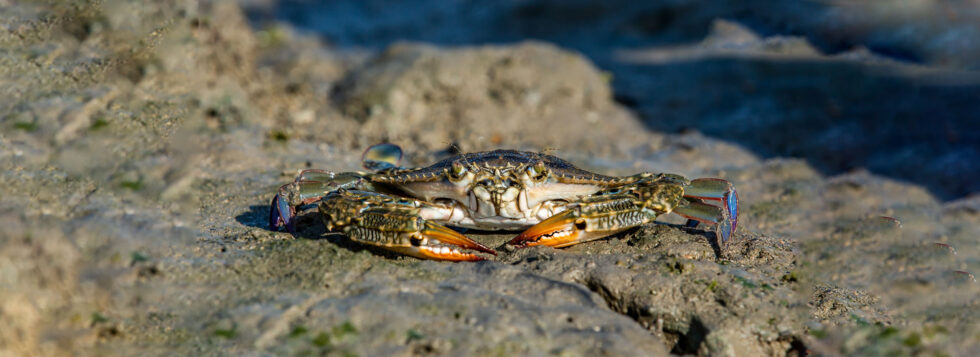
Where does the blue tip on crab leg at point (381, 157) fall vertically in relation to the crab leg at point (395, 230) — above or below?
above

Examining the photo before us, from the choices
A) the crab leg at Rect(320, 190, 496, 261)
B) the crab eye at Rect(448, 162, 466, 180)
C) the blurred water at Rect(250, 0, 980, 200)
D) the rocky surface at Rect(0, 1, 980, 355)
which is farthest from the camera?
the blurred water at Rect(250, 0, 980, 200)

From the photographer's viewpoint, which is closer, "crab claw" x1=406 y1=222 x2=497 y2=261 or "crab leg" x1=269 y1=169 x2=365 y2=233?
"crab claw" x1=406 y1=222 x2=497 y2=261

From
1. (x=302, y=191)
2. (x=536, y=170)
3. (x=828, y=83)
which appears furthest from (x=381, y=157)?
(x=828, y=83)

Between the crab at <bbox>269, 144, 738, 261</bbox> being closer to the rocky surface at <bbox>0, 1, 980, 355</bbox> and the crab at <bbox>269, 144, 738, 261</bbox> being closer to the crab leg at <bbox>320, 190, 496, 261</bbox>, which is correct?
the crab leg at <bbox>320, 190, 496, 261</bbox>

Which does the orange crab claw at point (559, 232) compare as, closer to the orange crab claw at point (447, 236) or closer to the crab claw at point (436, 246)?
the orange crab claw at point (447, 236)

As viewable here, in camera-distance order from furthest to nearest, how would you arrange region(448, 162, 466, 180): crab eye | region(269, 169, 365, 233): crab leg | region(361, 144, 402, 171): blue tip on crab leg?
region(361, 144, 402, 171): blue tip on crab leg, region(269, 169, 365, 233): crab leg, region(448, 162, 466, 180): crab eye

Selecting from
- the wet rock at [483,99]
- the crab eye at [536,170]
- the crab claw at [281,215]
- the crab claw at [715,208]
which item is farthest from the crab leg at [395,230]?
the wet rock at [483,99]

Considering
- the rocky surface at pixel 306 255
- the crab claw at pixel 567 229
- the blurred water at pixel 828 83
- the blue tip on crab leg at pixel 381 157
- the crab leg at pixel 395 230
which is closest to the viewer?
the rocky surface at pixel 306 255

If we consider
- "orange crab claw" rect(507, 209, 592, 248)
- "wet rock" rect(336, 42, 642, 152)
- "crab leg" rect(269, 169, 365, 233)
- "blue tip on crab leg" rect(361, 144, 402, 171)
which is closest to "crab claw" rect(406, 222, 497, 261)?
"orange crab claw" rect(507, 209, 592, 248)

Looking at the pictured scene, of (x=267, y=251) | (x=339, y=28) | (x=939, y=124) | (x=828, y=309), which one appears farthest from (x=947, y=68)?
(x=339, y=28)

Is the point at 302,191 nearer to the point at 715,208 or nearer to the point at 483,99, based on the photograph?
the point at 715,208
